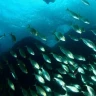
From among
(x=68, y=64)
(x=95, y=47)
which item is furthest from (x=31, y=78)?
(x=95, y=47)

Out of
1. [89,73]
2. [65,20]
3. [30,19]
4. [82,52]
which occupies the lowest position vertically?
[89,73]

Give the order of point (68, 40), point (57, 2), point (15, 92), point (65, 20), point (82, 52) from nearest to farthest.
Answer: point (15, 92) < point (82, 52) < point (68, 40) < point (57, 2) < point (65, 20)

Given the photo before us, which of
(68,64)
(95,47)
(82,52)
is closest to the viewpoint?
(95,47)

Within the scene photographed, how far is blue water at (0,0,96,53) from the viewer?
2541cm

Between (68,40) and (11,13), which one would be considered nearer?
(68,40)

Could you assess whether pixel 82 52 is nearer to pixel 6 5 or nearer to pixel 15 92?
pixel 15 92

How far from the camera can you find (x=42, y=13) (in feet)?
87.0

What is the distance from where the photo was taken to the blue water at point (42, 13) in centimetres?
2541

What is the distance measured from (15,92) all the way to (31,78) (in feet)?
4.18

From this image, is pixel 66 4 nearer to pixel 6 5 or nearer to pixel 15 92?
pixel 6 5

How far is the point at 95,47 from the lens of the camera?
809 centimetres

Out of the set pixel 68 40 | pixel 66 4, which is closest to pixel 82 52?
pixel 68 40

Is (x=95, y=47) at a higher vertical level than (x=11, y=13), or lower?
lower

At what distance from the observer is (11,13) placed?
2714cm
